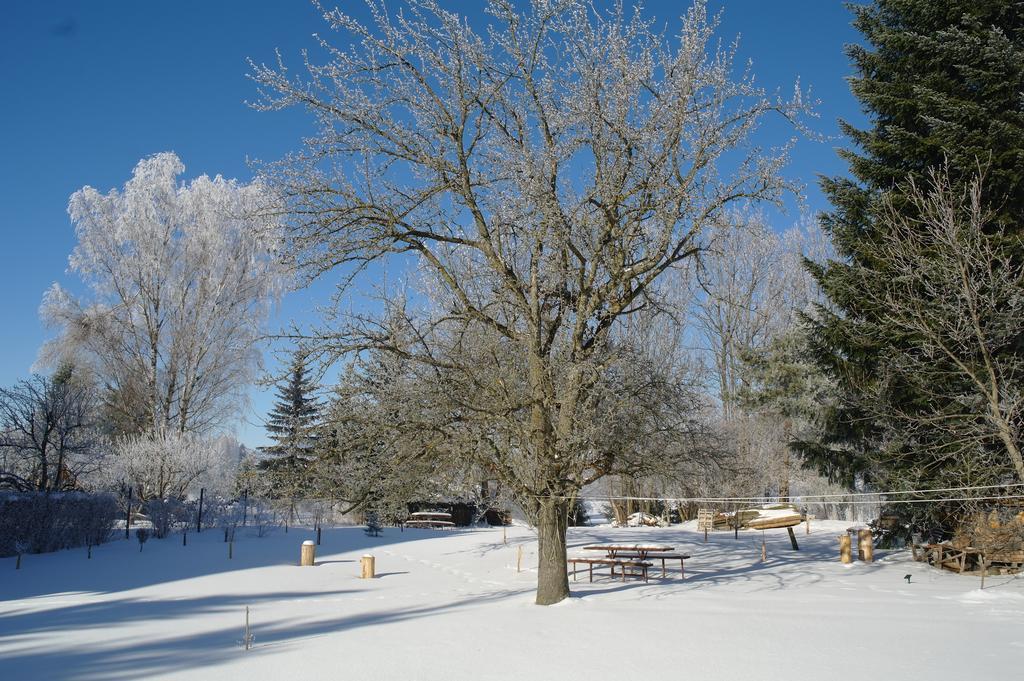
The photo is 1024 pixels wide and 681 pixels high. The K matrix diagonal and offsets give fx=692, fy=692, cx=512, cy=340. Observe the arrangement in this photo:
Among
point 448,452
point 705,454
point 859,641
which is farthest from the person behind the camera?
point 705,454

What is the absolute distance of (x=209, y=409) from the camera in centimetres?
2581

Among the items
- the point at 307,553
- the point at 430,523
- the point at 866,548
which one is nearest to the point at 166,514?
the point at 307,553

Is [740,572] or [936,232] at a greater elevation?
[936,232]

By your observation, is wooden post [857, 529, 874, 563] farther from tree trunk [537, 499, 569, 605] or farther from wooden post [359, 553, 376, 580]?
wooden post [359, 553, 376, 580]

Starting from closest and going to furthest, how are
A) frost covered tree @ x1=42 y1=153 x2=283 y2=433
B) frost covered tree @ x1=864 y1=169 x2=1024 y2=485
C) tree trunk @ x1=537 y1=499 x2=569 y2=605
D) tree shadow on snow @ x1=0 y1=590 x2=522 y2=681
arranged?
tree shadow on snow @ x1=0 y1=590 x2=522 y2=681
tree trunk @ x1=537 y1=499 x2=569 y2=605
frost covered tree @ x1=864 y1=169 x2=1024 y2=485
frost covered tree @ x1=42 y1=153 x2=283 y2=433

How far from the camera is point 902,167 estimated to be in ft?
45.8

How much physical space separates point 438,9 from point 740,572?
1093 centimetres

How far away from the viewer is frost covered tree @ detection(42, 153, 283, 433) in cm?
2455

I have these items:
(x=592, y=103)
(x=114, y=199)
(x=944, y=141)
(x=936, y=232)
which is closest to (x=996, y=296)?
(x=936, y=232)

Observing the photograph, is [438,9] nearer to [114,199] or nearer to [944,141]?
[944,141]

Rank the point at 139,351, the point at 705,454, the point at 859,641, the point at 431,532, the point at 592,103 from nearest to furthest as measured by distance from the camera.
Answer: the point at 859,641, the point at 592,103, the point at 705,454, the point at 431,532, the point at 139,351

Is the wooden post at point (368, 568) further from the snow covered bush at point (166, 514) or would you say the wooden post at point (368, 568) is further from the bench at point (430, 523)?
the bench at point (430, 523)

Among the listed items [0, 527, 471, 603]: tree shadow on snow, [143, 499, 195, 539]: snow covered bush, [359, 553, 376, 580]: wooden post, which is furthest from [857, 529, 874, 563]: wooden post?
[143, 499, 195, 539]: snow covered bush

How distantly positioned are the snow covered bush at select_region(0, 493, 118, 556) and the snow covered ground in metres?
0.72
